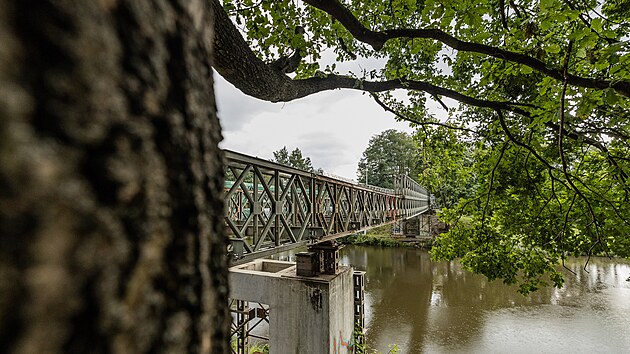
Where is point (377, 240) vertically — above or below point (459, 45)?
below

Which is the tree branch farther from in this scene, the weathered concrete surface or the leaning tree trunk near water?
the weathered concrete surface

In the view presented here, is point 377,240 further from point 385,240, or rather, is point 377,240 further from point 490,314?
point 490,314

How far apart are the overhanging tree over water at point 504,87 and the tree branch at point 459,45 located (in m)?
0.01

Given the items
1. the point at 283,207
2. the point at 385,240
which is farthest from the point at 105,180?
the point at 385,240

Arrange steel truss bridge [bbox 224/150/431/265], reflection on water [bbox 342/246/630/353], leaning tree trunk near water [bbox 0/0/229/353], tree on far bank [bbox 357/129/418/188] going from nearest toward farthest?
1. leaning tree trunk near water [bbox 0/0/229/353]
2. steel truss bridge [bbox 224/150/431/265]
3. reflection on water [bbox 342/246/630/353]
4. tree on far bank [bbox 357/129/418/188]

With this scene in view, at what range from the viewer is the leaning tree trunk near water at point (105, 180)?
25 centimetres

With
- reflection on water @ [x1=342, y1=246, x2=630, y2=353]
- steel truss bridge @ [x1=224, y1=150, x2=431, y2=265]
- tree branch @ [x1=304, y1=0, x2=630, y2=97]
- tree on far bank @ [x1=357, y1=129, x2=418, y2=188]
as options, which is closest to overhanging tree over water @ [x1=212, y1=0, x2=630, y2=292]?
tree branch @ [x1=304, y1=0, x2=630, y2=97]

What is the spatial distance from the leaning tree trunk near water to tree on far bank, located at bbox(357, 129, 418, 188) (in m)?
51.0

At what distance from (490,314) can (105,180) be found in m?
21.2

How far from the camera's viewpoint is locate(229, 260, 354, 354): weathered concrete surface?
709 cm

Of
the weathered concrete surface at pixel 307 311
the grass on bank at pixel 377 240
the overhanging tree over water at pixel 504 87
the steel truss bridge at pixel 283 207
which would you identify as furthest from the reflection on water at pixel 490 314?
the overhanging tree over water at pixel 504 87

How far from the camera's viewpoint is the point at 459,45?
3373mm

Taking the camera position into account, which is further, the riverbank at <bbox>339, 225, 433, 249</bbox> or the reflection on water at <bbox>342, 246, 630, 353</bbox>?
the riverbank at <bbox>339, 225, 433, 249</bbox>

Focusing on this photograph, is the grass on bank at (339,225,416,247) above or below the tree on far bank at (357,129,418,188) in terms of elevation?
below
